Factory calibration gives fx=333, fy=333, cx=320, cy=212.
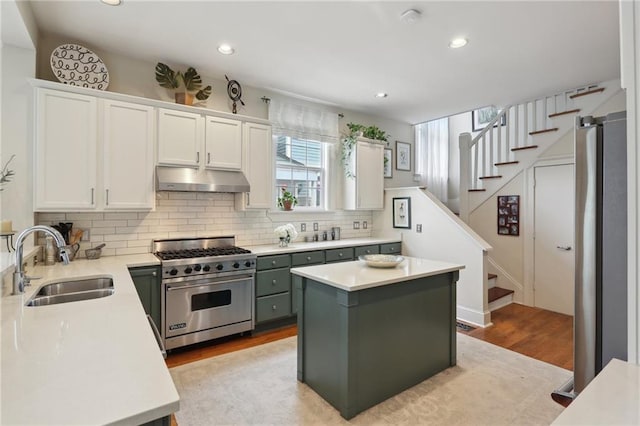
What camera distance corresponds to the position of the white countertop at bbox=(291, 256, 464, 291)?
88.7 inches

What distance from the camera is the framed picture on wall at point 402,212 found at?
501cm

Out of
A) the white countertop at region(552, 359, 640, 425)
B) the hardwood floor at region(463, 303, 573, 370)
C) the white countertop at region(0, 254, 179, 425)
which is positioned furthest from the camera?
the hardwood floor at region(463, 303, 573, 370)

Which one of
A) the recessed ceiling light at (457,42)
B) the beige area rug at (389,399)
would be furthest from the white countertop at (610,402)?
the recessed ceiling light at (457,42)

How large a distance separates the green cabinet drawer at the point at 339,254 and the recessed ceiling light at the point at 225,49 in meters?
2.48

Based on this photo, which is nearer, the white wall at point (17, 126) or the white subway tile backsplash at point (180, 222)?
the white wall at point (17, 126)

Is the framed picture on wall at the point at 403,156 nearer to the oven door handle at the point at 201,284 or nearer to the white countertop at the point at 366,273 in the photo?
the white countertop at the point at 366,273

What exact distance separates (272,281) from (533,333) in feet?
9.80

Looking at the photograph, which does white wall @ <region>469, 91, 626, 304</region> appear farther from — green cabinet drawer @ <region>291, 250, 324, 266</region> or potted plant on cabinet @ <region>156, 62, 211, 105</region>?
potted plant on cabinet @ <region>156, 62, 211, 105</region>

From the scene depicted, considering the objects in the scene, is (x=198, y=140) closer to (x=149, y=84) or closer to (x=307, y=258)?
(x=149, y=84)

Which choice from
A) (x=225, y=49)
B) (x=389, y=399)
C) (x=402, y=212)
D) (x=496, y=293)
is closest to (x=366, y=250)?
(x=402, y=212)

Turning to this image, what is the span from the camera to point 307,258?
405 centimetres

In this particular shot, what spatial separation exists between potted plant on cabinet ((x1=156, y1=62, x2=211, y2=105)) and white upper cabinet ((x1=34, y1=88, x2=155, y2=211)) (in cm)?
42

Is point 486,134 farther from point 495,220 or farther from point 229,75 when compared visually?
point 229,75

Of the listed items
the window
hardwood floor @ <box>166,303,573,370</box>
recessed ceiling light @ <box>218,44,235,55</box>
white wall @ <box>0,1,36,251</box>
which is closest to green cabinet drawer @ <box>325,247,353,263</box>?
the window
